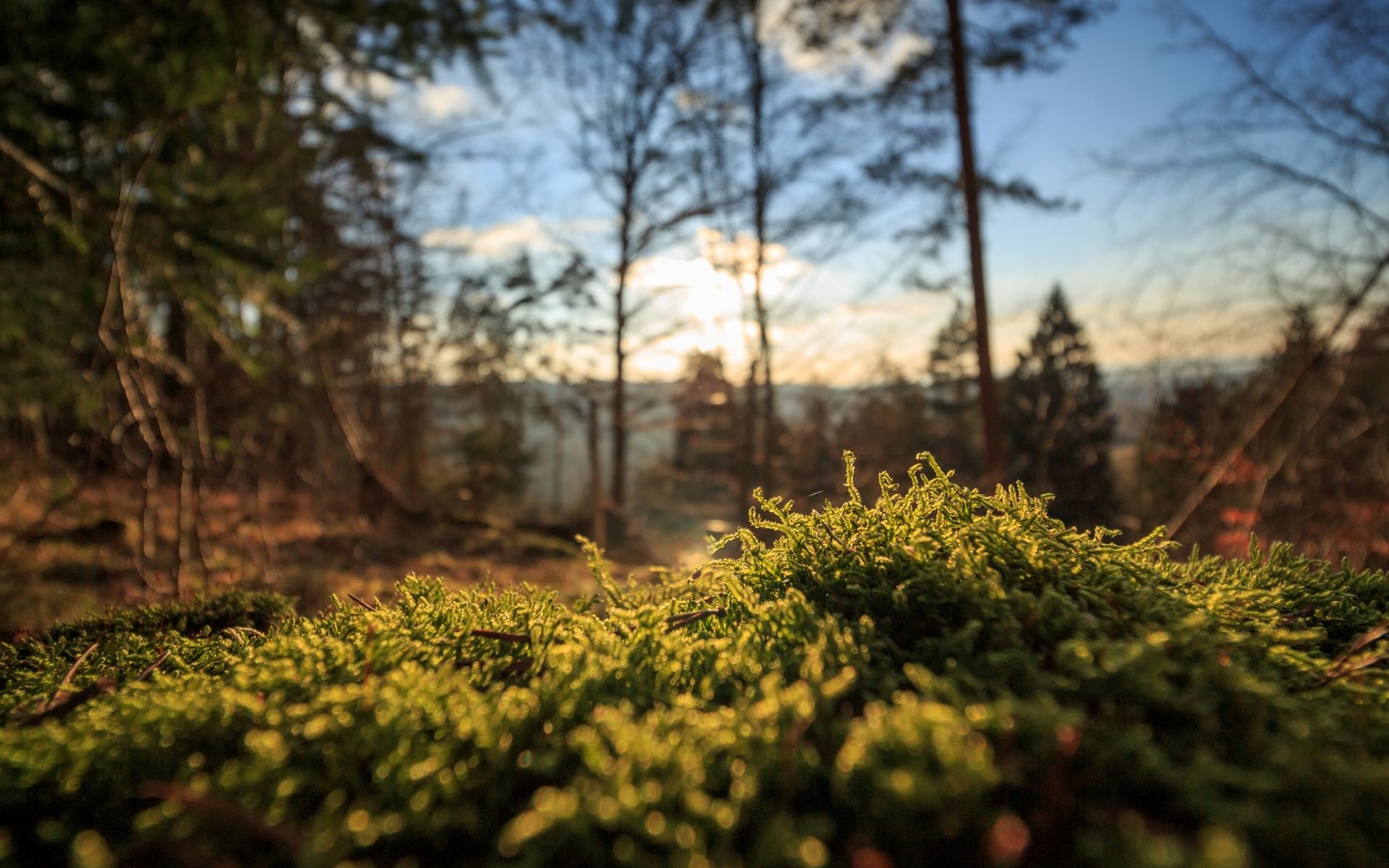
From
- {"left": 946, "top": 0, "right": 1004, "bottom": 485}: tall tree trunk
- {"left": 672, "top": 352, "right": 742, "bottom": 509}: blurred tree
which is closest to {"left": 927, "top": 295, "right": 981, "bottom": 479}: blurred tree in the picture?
{"left": 946, "top": 0, "right": 1004, "bottom": 485}: tall tree trunk

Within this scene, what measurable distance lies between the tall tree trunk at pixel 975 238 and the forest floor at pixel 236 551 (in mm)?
5960

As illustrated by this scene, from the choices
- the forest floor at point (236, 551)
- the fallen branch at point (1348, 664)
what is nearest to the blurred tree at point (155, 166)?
the forest floor at point (236, 551)

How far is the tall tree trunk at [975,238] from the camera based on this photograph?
10.6 metres

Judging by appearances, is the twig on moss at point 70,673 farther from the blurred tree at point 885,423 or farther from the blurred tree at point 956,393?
the blurred tree at point 885,423

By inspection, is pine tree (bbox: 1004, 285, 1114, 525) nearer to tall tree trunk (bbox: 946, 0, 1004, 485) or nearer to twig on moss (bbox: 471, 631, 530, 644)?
tall tree trunk (bbox: 946, 0, 1004, 485)

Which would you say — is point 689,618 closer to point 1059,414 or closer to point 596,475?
point 596,475

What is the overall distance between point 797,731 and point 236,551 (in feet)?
40.3

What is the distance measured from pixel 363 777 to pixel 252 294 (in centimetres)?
614

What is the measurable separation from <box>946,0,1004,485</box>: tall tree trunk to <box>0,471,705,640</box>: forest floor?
596 cm

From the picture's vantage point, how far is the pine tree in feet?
61.9

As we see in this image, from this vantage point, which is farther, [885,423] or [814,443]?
[814,443]

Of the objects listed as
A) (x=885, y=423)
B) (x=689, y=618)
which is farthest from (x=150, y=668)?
(x=885, y=423)

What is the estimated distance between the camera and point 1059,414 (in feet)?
57.9

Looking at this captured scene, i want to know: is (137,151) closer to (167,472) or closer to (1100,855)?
(1100,855)
